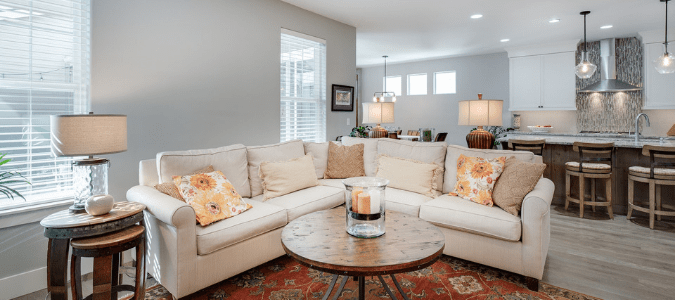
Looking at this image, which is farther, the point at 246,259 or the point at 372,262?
the point at 246,259

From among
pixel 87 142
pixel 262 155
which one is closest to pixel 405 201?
pixel 262 155

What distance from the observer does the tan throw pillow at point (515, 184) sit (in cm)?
262

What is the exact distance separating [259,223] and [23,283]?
171 centimetres

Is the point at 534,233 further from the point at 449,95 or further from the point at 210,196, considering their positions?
the point at 449,95

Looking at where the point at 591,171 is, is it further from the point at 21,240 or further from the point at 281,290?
the point at 21,240

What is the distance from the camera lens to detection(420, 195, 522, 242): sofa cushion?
2.45 metres

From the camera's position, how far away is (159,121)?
3150 mm

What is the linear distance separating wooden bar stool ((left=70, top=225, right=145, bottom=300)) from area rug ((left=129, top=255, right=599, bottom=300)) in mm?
382

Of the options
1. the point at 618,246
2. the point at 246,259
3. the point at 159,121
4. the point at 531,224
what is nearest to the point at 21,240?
the point at 159,121

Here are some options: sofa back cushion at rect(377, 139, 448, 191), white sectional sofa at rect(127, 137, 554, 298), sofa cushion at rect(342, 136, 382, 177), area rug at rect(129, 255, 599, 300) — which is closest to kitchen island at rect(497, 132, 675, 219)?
white sectional sofa at rect(127, 137, 554, 298)

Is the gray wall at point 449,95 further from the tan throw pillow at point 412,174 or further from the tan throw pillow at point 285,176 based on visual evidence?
the tan throw pillow at point 285,176

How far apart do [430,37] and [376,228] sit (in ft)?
17.1

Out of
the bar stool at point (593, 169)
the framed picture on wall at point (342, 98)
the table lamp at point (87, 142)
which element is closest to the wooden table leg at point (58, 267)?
the table lamp at point (87, 142)

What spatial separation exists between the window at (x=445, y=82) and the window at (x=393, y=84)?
3.52 feet
